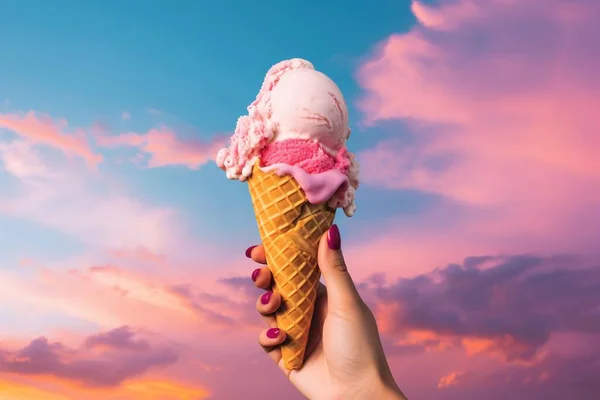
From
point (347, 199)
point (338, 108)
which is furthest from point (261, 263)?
point (338, 108)

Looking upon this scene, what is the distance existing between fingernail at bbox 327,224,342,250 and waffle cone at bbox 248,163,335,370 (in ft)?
0.47

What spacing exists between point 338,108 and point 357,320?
159 centimetres

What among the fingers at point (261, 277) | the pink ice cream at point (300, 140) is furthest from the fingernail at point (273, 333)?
the pink ice cream at point (300, 140)

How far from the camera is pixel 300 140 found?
5207mm

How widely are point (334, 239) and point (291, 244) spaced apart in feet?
1.10

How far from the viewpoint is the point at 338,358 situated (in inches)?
199

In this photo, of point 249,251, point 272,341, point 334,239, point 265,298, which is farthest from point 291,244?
point 272,341

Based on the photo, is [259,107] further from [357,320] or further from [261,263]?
[357,320]

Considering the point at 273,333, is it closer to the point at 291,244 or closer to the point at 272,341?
the point at 272,341

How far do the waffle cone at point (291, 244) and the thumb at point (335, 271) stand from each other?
0.15 metres

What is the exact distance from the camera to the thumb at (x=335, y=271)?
16.5 ft

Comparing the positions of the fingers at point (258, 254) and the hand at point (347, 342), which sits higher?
the fingers at point (258, 254)

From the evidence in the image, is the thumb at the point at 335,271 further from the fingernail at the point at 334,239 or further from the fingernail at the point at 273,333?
the fingernail at the point at 273,333

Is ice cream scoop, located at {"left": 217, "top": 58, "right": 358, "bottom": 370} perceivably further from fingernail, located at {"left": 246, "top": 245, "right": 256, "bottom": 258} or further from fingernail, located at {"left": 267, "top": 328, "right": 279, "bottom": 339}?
fingernail, located at {"left": 246, "top": 245, "right": 256, "bottom": 258}
